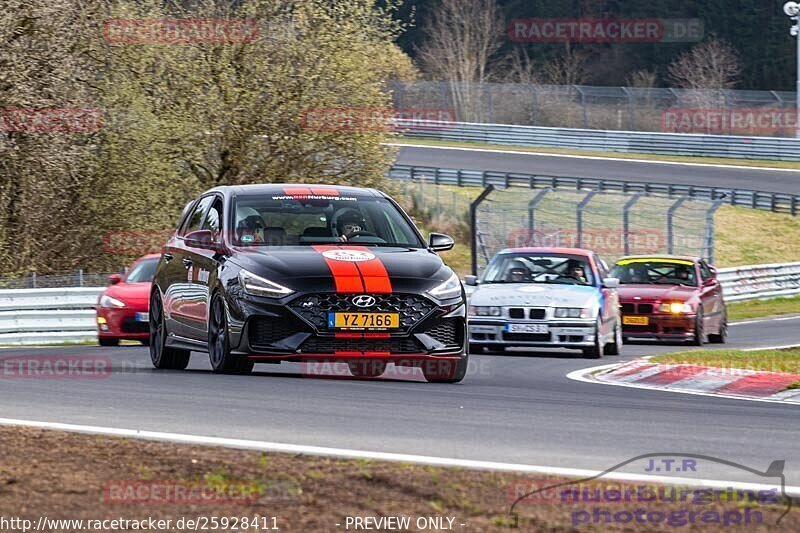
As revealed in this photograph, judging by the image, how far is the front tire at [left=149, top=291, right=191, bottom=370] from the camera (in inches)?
556

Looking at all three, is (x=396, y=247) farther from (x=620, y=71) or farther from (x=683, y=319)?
(x=620, y=71)

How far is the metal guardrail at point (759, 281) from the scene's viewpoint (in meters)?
36.2

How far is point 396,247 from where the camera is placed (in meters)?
13.0

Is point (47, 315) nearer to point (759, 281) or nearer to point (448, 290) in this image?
point (448, 290)

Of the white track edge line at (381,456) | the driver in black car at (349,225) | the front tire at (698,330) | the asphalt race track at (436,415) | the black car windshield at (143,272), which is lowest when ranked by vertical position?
the front tire at (698,330)

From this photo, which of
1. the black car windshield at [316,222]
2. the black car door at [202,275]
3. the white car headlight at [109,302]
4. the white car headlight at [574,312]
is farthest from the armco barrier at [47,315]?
the black car windshield at [316,222]

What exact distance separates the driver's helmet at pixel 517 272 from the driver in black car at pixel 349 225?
6410mm

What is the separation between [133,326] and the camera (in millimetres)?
20516

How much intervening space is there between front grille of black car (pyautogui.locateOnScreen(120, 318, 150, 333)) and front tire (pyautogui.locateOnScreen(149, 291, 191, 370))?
6013 mm

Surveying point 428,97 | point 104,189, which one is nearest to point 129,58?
point 104,189

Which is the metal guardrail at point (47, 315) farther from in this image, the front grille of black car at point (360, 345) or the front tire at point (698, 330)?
the front grille of black car at point (360, 345)

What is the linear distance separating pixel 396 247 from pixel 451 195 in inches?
1378

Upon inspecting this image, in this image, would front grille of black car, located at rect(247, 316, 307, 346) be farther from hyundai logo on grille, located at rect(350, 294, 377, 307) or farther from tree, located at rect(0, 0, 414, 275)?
tree, located at rect(0, 0, 414, 275)

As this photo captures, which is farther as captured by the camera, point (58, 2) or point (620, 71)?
point (620, 71)
